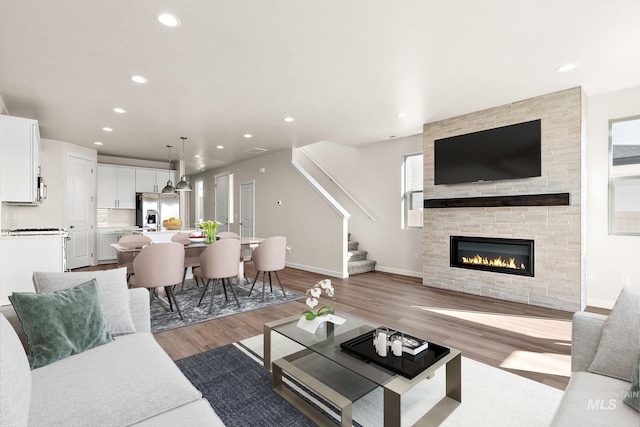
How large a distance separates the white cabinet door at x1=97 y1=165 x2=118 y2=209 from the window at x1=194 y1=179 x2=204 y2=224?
3.34 m

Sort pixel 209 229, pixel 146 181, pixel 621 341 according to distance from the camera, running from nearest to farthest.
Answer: pixel 621 341, pixel 209 229, pixel 146 181

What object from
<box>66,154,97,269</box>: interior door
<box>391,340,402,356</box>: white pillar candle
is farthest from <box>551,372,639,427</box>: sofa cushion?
<box>66,154,97,269</box>: interior door

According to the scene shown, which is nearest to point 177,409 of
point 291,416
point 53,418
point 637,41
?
point 53,418

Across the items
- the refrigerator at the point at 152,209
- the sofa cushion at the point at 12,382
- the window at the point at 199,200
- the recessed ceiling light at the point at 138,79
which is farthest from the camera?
the window at the point at 199,200

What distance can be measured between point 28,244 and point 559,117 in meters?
6.71

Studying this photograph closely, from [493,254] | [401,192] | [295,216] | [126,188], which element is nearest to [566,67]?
[493,254]

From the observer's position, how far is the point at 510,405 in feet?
6.35

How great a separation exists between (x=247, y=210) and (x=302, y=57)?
591 centimetres

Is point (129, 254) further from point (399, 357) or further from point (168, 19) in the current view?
point (399, 357)

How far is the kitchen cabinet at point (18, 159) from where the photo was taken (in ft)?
12.5

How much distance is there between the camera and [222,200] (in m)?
9.69

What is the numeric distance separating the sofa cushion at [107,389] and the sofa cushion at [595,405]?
1.50 m

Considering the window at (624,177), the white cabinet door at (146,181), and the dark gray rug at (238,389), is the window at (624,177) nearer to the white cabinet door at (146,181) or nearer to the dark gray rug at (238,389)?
the dark gray rug at (238,389)

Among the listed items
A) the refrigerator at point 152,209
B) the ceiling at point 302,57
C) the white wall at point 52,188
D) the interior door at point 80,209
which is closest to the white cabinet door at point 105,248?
the interior door at point 80,209
